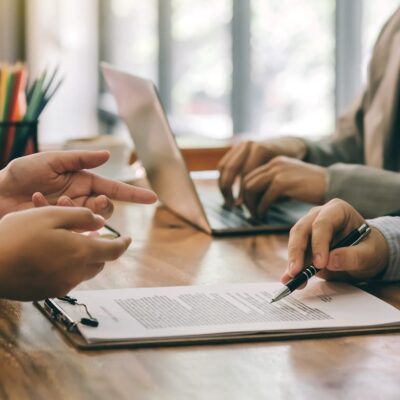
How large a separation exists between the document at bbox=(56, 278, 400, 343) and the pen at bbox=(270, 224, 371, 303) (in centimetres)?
1

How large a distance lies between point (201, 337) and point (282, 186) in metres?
0.69

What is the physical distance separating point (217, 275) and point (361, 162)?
2.85 feet

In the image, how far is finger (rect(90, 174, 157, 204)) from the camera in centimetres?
114

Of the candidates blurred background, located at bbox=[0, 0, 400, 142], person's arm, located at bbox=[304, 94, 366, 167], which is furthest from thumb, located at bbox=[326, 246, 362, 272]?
blurred background, located at bbox=[0, 0, 400, 142]

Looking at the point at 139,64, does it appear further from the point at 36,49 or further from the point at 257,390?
the point at 257,390

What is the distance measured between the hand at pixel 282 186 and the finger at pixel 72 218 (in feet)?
2.15

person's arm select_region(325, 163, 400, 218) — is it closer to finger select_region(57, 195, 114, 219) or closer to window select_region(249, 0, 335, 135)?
finger select_region(57, 195, 114, 219)

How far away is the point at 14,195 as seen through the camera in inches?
47.2

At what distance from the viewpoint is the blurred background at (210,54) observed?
432 centimetres

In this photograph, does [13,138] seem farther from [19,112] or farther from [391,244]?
[391,244]

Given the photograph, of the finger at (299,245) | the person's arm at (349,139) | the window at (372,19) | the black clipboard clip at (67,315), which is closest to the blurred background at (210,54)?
the window at (372,19)

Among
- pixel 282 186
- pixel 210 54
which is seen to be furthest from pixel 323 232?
pixel 210 54

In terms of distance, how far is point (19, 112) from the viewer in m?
1.85

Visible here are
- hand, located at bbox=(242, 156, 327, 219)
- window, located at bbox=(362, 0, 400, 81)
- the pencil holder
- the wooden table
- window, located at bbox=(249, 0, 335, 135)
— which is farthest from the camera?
window, located at bbox=(249, 0, 335, 135)
